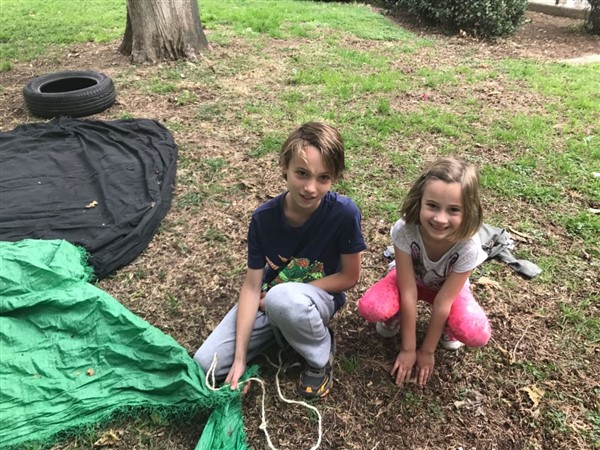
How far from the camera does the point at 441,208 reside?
1939 millimetres

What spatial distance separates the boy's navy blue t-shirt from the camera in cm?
208

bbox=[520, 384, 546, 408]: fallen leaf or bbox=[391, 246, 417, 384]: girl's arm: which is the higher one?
bbox=[391, 246, 417, 384]: girl's arm

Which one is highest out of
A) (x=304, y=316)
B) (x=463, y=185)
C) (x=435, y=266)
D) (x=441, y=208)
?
(x=463, y=185)

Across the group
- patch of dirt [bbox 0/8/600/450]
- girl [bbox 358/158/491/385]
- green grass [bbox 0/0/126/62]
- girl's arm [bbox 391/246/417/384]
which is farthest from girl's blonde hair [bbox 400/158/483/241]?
green grass [bbox 0/0/126/62]

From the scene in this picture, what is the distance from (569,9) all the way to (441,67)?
5.69 meters

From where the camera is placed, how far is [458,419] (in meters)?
2.10

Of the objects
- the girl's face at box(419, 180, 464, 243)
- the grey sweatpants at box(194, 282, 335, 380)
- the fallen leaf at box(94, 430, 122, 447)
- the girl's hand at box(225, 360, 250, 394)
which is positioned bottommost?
the fallen leaf at box(94, 430, 122, 447)

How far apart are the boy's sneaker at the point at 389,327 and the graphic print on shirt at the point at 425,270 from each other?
0.85 feet

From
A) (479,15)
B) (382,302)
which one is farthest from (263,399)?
(479,15)

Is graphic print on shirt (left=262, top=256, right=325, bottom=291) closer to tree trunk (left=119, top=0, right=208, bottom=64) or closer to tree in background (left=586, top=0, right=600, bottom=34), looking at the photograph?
tree trunk (left=119, top=0, right=208, bottom=64)

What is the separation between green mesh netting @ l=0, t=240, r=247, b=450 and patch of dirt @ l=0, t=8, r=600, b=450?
0.13 meters

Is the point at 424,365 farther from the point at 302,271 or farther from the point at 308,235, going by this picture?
the point at 308,235

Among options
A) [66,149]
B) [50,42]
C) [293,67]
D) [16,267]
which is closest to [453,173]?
[16,267]

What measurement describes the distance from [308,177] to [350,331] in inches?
40.5
